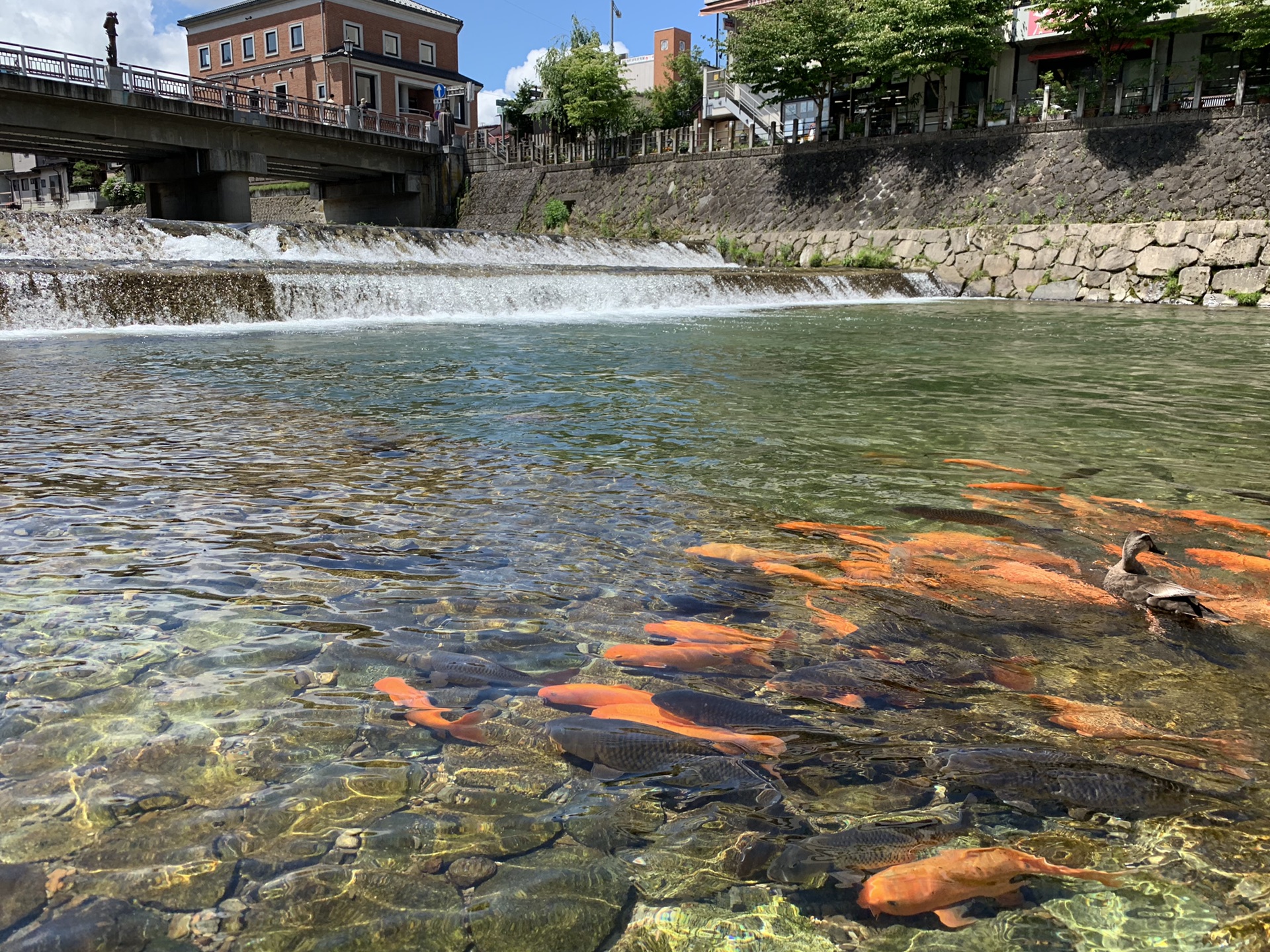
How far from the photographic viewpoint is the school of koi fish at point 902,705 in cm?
175

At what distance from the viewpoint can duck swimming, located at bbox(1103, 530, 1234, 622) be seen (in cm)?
301

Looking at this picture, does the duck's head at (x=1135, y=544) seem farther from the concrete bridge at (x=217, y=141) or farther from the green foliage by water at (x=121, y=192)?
the green foliage by water at (x=121, y=192)

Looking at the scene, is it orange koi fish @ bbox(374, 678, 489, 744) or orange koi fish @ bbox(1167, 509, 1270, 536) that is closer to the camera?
orange koi fish @ bbox(374, 678, 489, 744)

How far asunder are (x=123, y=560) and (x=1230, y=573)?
4214 mm

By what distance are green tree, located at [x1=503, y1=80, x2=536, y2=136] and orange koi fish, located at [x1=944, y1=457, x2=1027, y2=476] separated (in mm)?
39418

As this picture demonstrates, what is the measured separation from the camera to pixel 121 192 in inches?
1913

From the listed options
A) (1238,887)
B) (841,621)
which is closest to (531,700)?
(841,621)

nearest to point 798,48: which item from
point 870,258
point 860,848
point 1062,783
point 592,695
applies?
point 870,258

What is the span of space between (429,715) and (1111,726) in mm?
1697

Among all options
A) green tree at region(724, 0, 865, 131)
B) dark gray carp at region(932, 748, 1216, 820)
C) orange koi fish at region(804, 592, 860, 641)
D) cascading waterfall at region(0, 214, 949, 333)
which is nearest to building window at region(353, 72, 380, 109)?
green tree at region(724, 0, 865, 131)

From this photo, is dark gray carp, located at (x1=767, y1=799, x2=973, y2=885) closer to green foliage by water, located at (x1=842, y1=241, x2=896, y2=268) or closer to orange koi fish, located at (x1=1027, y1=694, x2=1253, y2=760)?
orange koi fish, located at (x1=1027, y1=694, x2=1253, y2=760)

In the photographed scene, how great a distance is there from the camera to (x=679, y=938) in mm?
1560

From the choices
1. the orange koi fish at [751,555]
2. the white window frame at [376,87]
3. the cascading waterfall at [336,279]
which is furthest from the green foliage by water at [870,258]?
the white window frame at [376,87]

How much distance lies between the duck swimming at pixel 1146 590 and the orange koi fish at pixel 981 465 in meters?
1.86
